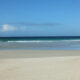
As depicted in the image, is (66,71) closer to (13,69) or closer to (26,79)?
(26,79)

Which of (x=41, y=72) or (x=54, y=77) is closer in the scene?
(x=54, y=77)

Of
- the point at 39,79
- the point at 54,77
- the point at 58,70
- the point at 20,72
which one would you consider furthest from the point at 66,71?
the point at 20,72

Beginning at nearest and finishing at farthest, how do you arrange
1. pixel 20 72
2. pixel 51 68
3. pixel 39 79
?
pixel 39 79 < pixel 20 72 < pixel 51 68

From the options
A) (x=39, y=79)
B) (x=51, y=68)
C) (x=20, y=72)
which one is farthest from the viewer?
(x=51, y=68)

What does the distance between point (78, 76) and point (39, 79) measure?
1024 millimetres

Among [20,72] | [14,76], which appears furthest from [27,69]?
[14,76]

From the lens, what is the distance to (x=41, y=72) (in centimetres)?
485

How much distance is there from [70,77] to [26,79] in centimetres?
113

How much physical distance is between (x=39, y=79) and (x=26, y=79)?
329 mm

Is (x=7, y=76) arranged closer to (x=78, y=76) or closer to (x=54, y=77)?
(x=54, y=77)

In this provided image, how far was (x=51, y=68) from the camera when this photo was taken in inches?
206

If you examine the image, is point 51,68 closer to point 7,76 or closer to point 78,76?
point 78,76

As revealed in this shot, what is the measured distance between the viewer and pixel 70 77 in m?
4.43

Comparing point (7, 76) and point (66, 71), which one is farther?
point (66, 71)
